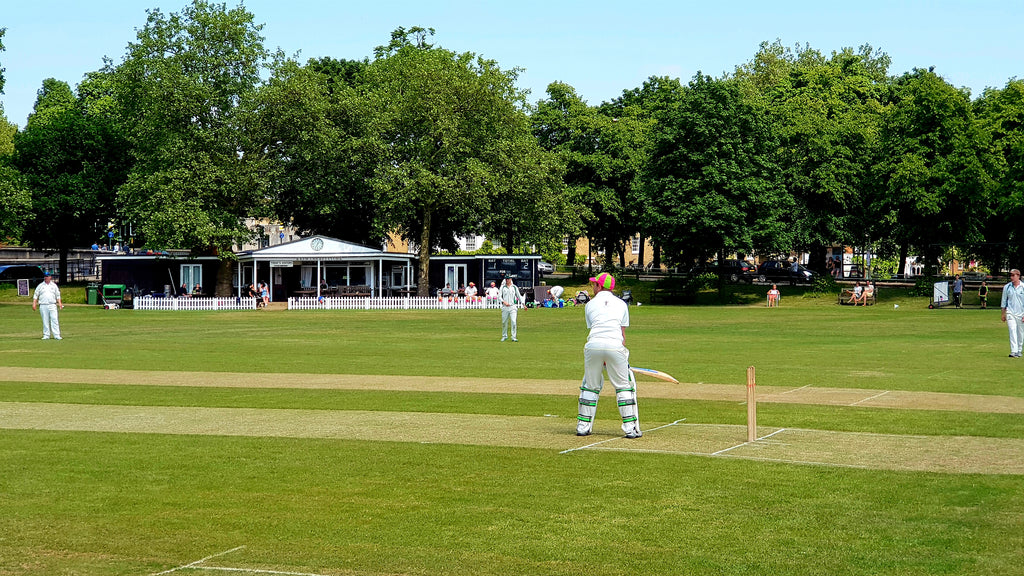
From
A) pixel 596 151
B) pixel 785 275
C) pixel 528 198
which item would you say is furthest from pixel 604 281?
pixel 596 151

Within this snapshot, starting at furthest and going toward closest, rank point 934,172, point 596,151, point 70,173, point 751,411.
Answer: point 596,151
point 70,173
point 934,172
point 751,411

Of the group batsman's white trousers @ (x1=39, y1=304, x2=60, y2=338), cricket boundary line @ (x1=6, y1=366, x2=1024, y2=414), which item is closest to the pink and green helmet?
cricket boundary line @ (x1=6, y1=366, x2=1024, y2=414)

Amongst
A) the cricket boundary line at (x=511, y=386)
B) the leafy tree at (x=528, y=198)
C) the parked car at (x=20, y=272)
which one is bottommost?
the cricket boundary line at (x=511, y=386)

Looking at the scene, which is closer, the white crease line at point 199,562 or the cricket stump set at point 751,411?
the white crease line at point 199,562

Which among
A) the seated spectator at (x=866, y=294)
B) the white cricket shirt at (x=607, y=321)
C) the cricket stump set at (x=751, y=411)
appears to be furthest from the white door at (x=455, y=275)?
the cricket stump set at (x=751, y=411)

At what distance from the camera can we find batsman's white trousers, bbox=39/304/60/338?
3553cm

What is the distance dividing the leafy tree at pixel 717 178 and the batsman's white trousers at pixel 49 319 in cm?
4157

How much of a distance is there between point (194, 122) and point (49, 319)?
3657cm

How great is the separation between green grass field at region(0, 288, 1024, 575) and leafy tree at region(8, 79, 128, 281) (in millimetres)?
57612

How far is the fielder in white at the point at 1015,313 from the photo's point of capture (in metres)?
27.5

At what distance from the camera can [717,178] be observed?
68438mm

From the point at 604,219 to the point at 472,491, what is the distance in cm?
7852

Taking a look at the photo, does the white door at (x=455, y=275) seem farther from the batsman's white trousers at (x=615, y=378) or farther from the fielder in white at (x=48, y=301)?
the batsman's white trousers at (x=615, y=378)

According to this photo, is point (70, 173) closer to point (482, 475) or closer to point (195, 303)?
point (195, 303)
